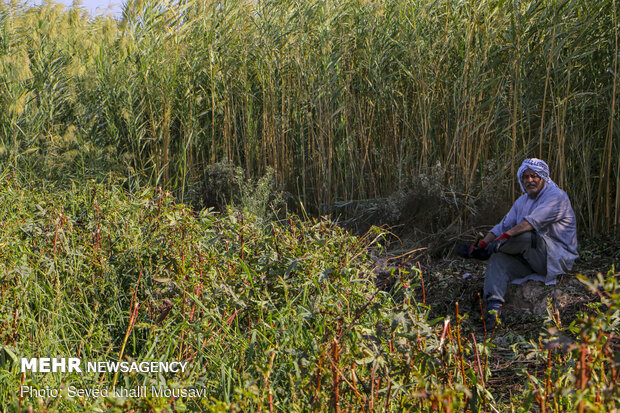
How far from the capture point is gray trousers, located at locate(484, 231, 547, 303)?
426cm

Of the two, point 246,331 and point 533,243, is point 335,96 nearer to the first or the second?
point 533,243

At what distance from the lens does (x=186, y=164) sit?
22.3 ft

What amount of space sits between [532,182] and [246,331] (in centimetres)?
239

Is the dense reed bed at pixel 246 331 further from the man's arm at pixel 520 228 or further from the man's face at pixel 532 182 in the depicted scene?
the man's face at pixel 532 182

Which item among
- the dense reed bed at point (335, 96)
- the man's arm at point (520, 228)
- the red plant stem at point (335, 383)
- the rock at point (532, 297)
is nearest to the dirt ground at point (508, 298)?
the rock at point (532, 297)

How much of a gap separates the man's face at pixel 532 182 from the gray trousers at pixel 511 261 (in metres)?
0.28

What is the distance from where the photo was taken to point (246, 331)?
115 inches

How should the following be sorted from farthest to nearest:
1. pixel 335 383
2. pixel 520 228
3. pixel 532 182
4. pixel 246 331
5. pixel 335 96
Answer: pixel 335 96, pixel 532 182, pixel 520 228, pixel 246 331, pixel 335 383

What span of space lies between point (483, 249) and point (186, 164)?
3.55 m

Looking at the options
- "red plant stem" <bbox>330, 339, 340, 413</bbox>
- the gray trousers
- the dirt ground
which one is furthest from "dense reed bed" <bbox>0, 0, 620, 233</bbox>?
"red plant stem" <bbox>330, 339, 340, 413</bbox>

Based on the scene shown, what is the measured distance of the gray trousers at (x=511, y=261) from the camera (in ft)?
14.0

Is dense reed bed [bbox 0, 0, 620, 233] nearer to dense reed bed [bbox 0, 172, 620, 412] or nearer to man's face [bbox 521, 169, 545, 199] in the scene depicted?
man's face [bbox 521, 169, 545, 199]

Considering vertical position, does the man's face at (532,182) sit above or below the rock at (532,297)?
above

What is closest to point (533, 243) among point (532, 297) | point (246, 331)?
point (532, 297)
